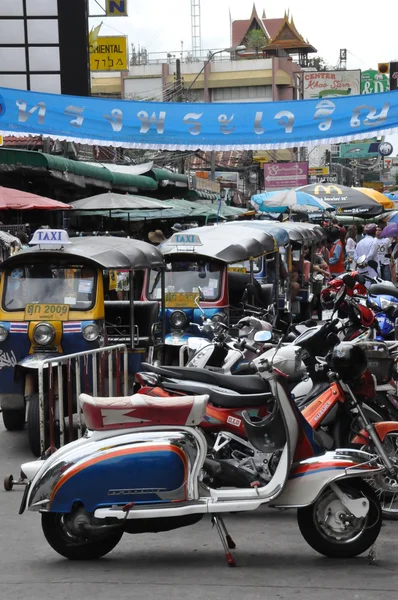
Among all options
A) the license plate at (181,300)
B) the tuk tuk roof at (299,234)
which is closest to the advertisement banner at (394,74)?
the tuk tuk roof at (299,234)

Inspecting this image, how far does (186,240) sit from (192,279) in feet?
1.74

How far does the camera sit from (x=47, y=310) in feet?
31.4

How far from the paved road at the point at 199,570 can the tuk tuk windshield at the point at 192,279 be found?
5.96 meters

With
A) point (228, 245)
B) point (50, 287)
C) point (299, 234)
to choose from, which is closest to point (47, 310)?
point (50, 287)

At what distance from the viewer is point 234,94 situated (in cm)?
8475

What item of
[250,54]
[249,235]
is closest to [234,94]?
[250,54]

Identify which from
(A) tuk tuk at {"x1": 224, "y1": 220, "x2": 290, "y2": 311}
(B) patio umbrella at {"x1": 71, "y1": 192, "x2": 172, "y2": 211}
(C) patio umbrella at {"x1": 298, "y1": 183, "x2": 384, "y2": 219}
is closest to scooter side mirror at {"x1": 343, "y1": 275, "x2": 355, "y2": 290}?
(A) tuk tuk at {"x1": 224, "y1": 220, "x2": 290, "y2": 311}

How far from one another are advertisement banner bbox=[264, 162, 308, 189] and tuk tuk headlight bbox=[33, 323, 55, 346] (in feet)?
123

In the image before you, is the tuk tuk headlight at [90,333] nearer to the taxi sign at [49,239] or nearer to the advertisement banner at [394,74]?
the taxi sign at [49,239]

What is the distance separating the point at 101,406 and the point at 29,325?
13.1ft

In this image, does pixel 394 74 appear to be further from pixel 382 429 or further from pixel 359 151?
pixel 359 151

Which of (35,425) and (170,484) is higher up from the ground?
(170,484)

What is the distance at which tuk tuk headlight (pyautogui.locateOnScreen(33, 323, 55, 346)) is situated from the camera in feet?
30.6

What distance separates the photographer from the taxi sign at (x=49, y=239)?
31.1ft
